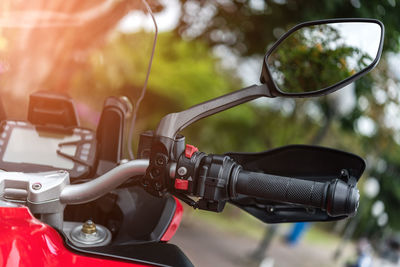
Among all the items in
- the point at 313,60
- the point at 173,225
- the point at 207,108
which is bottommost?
the point at 173,225

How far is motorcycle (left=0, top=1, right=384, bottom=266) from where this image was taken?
1.19 metres

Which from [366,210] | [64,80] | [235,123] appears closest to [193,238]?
[64,80]

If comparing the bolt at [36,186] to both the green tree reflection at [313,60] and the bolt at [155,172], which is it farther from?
the green tree reflection at [313,60]

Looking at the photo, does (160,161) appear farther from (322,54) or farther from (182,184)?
(322,54)

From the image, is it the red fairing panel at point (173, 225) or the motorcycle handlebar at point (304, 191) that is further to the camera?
the red fairing panel at point (173, 225)

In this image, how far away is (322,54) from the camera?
167 centimetres

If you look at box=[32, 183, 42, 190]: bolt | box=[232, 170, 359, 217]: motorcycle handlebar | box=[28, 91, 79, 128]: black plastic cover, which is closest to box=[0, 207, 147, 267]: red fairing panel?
box=[32, 183, 42, 190]: bolt

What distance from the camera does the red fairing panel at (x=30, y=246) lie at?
107cm

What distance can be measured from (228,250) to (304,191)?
12.2 meters

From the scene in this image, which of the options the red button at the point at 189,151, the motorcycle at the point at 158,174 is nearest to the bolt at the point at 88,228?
the motorcycle at the point at 158,174

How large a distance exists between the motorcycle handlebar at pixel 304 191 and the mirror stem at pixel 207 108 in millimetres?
194

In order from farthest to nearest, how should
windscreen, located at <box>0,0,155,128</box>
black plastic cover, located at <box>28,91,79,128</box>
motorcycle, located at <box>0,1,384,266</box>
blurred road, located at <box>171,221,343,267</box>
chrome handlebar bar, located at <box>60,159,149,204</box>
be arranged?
blurred road, located at <box>171,221,343,267</box>, windscreen, located at <box>0,0,155,128</box>, black plastic cover, located at <box>28,91,79,128</box>, chrome handlebar bar, located at <box>60,159,149,204</box>, motorcycle, located at <box>0,1,384,266</box>

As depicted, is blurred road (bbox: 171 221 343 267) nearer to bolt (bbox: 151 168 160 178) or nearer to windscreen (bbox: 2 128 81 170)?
windscreen (bbox: 2 128 81 170)

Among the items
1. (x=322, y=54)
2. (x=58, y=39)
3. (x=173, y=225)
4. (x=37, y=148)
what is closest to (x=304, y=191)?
(x=173, y=225)
